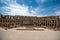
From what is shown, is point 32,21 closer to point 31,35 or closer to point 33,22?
point 33,22

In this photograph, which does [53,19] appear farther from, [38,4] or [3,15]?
[3,15]

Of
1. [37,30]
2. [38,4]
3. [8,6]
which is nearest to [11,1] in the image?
[8,6]

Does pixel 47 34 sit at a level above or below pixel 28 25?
below

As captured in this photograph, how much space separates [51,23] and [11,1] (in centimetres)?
62

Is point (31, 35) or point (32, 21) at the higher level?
point (32, 21)

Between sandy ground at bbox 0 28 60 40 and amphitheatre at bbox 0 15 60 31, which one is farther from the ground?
amphitheatre at bbox 0 15 60 31

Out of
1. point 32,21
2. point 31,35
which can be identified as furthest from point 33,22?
point 31,35

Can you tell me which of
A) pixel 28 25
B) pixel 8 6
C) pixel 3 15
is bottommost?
pixel 28 25

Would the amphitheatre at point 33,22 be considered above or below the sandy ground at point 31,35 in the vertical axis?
above

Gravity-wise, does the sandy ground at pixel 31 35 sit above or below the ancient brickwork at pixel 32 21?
below

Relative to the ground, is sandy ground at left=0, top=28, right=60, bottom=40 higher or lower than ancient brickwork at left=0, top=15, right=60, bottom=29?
lower

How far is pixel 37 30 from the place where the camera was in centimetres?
187

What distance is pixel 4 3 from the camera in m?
1.89

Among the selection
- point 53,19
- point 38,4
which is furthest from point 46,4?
point 53,19
